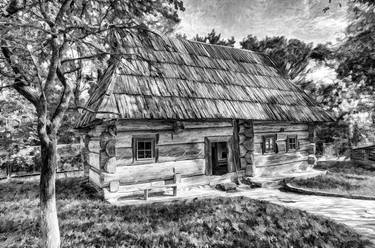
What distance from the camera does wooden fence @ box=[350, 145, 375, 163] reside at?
16.0 meters

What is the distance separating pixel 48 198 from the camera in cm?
385

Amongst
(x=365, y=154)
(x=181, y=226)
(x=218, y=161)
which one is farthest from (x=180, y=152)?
(x=365, y=154)

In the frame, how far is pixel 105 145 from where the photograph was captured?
26.5 feet

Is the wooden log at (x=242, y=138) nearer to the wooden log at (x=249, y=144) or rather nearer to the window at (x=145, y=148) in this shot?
the wooden log at (x=249, y=144)

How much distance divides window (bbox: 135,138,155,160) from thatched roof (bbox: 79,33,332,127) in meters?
1.19

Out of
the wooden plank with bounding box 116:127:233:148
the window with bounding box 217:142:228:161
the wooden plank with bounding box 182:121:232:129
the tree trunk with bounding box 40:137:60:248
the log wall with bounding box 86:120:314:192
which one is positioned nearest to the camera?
the tree trunk with bounding box 40:137:60:248

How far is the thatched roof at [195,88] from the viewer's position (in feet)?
27.7

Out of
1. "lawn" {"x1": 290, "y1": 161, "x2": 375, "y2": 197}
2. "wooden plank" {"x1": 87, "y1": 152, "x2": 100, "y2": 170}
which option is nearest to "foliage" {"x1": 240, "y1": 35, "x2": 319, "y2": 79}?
"lawn" {"x1": 290, "y1": 161, "x2": 375, "y2": 197}

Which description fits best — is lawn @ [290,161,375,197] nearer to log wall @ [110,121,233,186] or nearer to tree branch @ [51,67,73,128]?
log wall @ [110,121,233,186]

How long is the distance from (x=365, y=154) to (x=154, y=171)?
A: 15367mm

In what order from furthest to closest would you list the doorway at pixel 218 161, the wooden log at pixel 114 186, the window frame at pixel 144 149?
the doorway at pixel 218 161
the window frame at pixel 144 149
the wooden log at pixel 114 186

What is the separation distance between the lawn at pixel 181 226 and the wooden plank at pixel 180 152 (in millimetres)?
2533

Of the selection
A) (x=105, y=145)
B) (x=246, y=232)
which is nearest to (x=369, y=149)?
(x=246, y=232)

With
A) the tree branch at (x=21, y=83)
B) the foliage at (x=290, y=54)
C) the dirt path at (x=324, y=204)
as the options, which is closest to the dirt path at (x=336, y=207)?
the dirt path at (x=324, y=204)
